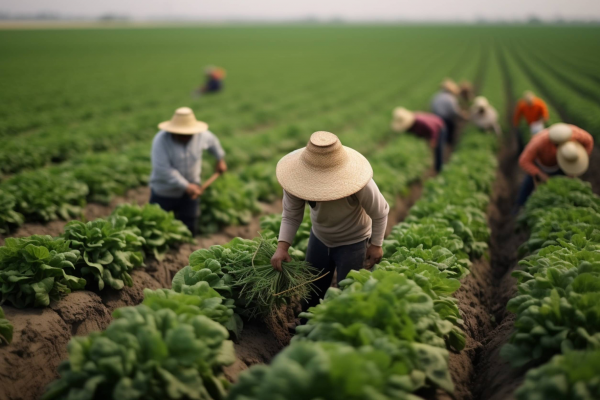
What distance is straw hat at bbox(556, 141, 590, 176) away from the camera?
678cm

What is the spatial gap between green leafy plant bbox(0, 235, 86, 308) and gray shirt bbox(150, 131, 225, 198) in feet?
5.39

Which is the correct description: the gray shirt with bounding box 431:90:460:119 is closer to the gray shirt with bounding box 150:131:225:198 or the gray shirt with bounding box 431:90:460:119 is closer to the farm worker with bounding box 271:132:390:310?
the gray shirt with bounding box 150:131:225:198

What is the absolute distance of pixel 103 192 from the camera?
832cm

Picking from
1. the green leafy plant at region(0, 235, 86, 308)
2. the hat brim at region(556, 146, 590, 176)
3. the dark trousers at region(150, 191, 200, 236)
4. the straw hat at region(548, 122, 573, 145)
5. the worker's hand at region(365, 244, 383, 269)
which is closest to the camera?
the worker's hand at region(365, 244, 383, 269)

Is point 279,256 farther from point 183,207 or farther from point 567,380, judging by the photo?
point 183,207

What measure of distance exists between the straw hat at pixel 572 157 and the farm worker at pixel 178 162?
215 inches

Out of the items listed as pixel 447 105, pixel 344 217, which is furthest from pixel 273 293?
pixel 447 105

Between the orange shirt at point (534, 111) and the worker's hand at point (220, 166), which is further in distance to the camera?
the orange shirt at point (534, 111)

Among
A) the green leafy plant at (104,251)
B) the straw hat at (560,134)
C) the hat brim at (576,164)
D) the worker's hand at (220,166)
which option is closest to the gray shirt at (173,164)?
the worker's hand at (220,166)

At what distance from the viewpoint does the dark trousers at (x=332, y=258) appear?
13.9ft

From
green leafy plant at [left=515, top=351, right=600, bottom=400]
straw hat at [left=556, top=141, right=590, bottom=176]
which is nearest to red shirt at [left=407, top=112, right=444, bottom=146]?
straw hat at [left=556, top=141, right=590, bottom=176]

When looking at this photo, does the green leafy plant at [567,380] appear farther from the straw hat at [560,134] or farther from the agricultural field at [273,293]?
the straw hat at [560,134]

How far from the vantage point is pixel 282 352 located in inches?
110

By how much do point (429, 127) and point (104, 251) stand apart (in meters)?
8.11
